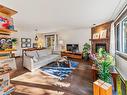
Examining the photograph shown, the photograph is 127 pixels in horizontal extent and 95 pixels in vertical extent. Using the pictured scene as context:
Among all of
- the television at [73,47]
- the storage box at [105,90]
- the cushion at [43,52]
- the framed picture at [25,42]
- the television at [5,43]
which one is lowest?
the storage box at [105,90]

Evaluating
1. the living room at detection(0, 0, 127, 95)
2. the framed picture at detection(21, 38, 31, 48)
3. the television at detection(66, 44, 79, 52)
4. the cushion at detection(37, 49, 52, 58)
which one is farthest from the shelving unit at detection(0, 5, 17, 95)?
the framed picture at detection(21, 38, 31, 48)

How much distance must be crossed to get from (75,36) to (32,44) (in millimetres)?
4403

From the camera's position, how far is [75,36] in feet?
27.5

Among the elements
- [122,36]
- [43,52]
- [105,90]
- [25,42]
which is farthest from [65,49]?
[105,90]

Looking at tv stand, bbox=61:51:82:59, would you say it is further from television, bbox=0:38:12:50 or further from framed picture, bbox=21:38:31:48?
television, bbox=0:38:12:50

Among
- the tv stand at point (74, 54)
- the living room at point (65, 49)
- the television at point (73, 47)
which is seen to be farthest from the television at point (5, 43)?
the television at point (73, 47)

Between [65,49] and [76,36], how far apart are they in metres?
1.51

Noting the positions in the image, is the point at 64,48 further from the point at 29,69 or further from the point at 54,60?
the point at 29,69

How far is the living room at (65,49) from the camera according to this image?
160cm

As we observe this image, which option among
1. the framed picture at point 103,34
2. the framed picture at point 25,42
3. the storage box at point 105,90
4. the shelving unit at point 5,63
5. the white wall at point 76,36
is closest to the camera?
the shelving unit at point 5,63

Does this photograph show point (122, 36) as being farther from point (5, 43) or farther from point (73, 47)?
point (73, 47)

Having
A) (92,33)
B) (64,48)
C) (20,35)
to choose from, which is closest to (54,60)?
(64,48)

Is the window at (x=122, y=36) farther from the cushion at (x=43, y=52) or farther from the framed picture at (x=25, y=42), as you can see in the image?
the framed picture at (x=25, y=42)

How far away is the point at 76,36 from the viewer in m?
8.33
